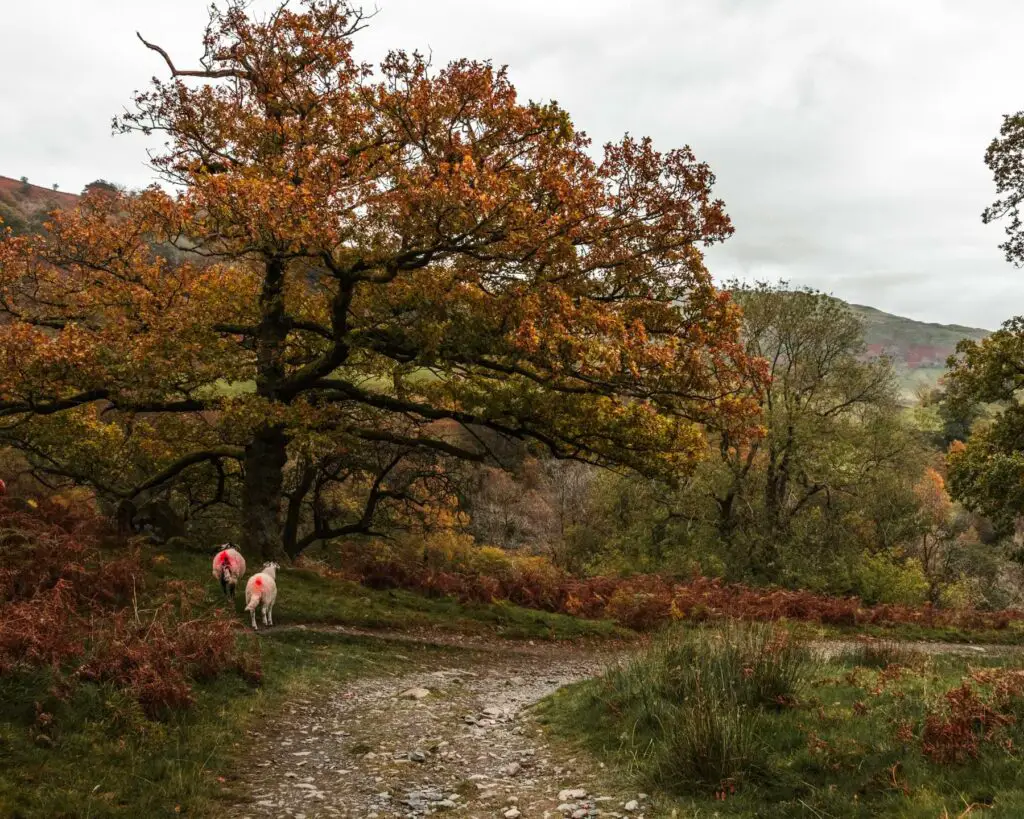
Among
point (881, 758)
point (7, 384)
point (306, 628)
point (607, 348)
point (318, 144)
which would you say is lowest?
point (306, 628)

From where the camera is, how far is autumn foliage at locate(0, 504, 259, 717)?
26.2 ft

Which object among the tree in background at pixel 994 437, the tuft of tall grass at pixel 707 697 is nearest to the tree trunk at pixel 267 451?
the tuft of tall grass at pixel 707 697

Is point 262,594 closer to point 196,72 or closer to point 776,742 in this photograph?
point 776,742

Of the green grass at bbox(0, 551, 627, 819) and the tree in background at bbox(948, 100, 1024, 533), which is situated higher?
the tree in background at bbox(948, 100, 1024, 533)

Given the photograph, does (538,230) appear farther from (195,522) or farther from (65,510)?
(195,522)

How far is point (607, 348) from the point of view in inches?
559

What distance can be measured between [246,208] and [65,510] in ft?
28.0

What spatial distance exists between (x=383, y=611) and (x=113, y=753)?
34.3ft

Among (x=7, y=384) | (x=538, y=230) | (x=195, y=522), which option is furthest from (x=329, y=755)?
(x=195, y=522)

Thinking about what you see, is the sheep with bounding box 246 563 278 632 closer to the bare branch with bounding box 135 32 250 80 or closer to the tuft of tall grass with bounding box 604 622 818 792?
the tuft of tall grass with bounding box 604 622 818 792

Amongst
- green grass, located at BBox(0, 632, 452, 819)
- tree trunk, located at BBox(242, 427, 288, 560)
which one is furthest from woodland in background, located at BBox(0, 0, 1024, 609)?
green grass, located at BBox(0, 632, 452, 819)

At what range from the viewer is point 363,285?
17.9 m

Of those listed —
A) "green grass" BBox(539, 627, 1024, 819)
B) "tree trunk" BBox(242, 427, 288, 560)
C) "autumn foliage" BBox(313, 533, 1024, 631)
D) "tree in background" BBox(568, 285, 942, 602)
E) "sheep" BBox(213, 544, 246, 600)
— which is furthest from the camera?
"tree in background" BBox(568, 285, 942, 602)

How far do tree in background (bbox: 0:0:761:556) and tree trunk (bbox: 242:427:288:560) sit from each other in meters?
0.06
